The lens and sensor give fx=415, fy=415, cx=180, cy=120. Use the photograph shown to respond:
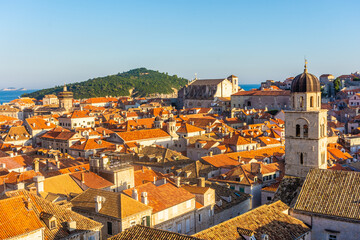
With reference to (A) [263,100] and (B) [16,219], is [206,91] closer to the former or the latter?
(A) [263,100]

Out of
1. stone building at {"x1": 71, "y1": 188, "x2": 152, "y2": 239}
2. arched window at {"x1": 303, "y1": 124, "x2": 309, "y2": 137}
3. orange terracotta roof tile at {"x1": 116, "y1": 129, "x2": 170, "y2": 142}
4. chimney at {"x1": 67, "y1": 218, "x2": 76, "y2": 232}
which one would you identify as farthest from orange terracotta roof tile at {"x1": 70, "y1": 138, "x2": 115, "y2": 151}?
chimney at {"x1": 67, "y1": 218, "x2": 76, "y2": 232}

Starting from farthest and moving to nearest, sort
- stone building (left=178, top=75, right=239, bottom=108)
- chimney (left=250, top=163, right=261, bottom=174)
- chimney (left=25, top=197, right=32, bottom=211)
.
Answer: stone building (left=178, top=75, right=239, bottom=108) → chimney (left=250, top=163, right=261, bottom=174) → chimney (left=25, top=197, right=32, bottom=211)

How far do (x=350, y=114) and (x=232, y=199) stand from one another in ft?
260

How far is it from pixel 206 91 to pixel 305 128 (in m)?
122

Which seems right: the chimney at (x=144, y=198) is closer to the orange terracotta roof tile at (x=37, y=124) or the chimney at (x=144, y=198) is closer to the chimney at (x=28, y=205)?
the chimney at (x=28, y=205)

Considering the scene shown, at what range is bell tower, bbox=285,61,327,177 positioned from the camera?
30609 mm

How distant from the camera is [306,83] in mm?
30734

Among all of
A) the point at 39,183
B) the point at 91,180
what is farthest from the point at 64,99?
the point at 39,183

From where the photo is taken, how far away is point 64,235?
20547mm

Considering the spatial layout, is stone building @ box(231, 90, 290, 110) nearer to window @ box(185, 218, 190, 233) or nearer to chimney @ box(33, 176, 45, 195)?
window @ box(185, 218, 190, 233)

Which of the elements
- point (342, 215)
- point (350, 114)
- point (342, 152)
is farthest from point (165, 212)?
point (350, 114)

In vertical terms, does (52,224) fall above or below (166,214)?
above

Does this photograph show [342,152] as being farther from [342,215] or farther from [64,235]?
[64,235]

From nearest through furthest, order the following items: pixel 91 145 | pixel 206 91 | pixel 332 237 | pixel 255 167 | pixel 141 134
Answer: pixel 332 237 < pixel 255 167 < pixel 91 145 < pixel 141 134 < pixel 206 91
